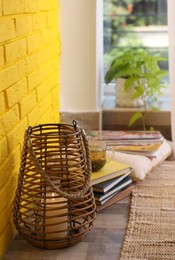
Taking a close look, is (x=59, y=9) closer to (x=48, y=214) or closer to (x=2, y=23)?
(x=2, y=23)

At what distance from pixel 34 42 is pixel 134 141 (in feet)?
1.94

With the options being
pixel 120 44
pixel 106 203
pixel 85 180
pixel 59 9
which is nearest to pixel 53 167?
pixel 85 180

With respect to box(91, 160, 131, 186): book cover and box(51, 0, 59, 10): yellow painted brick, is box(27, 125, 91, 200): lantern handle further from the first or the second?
box(51, 0, 59, 10): yellow painted brick

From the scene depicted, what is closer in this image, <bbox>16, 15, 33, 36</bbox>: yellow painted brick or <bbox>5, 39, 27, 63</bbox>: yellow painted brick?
<bbox>5, 39, 27, 63</bbox>: yellow painted brick

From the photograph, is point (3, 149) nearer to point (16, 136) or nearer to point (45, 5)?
point (16, 136)

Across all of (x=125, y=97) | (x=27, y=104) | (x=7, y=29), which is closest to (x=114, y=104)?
(x=125, y=97)

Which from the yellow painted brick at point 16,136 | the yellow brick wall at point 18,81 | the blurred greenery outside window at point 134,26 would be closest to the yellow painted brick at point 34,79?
the yellow brick wall at point 18,81

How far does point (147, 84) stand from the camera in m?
2.44

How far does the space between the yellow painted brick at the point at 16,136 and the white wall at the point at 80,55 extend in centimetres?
71

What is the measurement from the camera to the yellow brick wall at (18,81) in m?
1.52

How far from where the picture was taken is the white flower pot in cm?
250

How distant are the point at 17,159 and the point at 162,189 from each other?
0.56m

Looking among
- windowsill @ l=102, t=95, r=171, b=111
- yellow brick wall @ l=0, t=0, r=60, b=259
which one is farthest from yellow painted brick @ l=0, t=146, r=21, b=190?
windowsill @ l=102, t=95, r=171, b=111

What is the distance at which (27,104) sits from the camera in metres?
1.74
